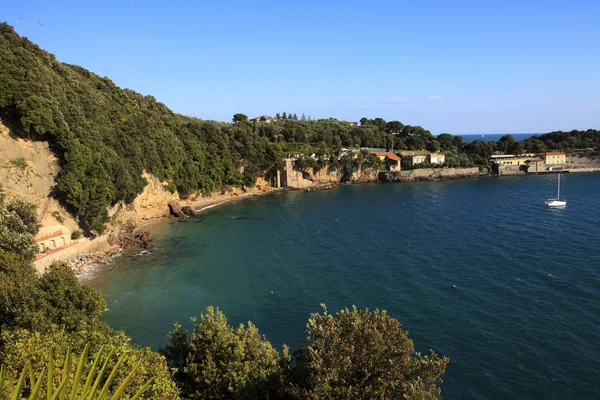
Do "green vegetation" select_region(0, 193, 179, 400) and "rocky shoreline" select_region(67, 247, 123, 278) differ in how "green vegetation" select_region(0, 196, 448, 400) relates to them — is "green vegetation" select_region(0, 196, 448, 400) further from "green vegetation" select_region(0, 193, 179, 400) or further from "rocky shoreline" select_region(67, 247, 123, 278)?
"rocky shoreline" select_region(67, 247, 123, 278)

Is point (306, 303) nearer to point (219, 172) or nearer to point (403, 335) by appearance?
point (403, 335)

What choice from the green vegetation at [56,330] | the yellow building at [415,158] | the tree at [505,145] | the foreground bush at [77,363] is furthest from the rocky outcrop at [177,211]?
the tree at [505,145]

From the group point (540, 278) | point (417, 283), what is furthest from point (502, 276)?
point (417, 283)

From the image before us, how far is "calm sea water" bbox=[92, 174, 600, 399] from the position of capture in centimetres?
2494

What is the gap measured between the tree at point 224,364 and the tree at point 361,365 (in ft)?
7.40

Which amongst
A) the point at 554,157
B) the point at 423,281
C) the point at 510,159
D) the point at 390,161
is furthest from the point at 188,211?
the point at 554,157

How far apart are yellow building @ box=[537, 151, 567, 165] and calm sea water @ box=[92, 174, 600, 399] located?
199 ft

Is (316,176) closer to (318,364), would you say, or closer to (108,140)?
(108,140)

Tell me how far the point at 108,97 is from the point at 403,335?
218ft

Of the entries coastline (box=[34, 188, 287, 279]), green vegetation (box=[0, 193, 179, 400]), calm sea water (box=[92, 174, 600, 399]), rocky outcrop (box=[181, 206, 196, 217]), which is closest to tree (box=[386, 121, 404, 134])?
calm sea water (box=[92, 174, 600, 399])

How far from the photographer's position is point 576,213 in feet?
209

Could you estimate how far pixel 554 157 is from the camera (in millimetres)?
123500

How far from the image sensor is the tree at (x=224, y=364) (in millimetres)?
16719

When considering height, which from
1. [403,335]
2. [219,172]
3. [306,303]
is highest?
[219,172]
